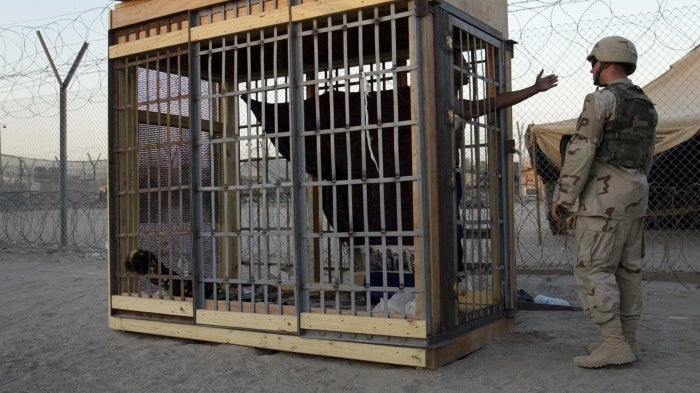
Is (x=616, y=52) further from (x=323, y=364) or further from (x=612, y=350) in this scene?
(x=323, y=364)

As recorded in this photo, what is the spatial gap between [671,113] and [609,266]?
727cm

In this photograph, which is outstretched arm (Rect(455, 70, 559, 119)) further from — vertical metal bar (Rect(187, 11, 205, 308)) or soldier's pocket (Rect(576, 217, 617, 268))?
vertical metal bar (Rect(187, 11, 205, 308))

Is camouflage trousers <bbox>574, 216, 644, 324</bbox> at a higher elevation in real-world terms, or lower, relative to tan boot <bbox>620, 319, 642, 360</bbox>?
higher

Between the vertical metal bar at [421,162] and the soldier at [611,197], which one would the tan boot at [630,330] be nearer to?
the soldier at [611,197]

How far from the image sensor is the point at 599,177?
3723 mm

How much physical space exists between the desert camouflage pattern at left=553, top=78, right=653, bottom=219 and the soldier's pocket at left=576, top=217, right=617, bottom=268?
54mm

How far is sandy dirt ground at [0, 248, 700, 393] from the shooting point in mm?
3555

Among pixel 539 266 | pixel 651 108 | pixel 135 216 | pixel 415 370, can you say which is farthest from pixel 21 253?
pixel 651 108

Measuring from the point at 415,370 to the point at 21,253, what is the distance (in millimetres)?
10097

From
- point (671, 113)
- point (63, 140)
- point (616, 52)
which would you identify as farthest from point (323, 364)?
point (63, 140)

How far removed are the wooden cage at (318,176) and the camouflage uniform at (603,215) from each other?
0.74 metres

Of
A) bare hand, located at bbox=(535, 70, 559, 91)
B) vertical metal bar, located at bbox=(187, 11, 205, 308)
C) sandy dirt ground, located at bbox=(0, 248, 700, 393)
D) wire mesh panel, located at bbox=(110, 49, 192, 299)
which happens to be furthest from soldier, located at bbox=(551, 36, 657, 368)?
wire mesh panel, located at bbox=(110, 49, 192, 299)

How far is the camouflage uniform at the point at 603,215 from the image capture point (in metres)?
3.64

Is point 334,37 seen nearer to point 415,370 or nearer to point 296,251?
point 296,251
